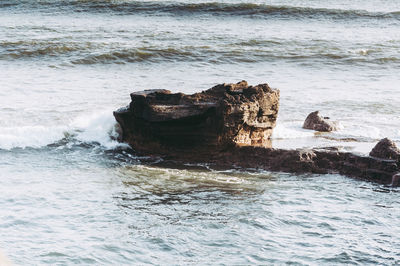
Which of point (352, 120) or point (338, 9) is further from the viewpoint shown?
point (338, 9)

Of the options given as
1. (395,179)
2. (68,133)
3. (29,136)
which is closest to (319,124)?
(395,179)

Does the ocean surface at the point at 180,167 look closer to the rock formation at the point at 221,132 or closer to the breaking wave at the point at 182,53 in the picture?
the breaking wave at the point at 182,53

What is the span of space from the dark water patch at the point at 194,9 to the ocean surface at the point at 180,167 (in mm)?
3935

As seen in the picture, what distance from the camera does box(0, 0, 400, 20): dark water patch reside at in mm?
28672

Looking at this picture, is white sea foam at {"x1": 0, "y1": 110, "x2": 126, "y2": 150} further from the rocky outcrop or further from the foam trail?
the rocky outcrop

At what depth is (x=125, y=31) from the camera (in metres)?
24.0

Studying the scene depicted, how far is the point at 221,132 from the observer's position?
9.49 m

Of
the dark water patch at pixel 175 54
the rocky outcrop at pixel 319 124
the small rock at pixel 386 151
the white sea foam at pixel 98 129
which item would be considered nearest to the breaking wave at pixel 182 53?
the dark water patch at pixel 175 54

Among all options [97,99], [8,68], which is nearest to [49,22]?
[8,68]

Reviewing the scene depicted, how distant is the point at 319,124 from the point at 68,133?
4.43m

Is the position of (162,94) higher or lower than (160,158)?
higher

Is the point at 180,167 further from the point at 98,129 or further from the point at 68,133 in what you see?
the point at 68,133

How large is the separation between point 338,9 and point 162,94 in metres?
22.5

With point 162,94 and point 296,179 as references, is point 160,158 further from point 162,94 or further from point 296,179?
point 296,179
